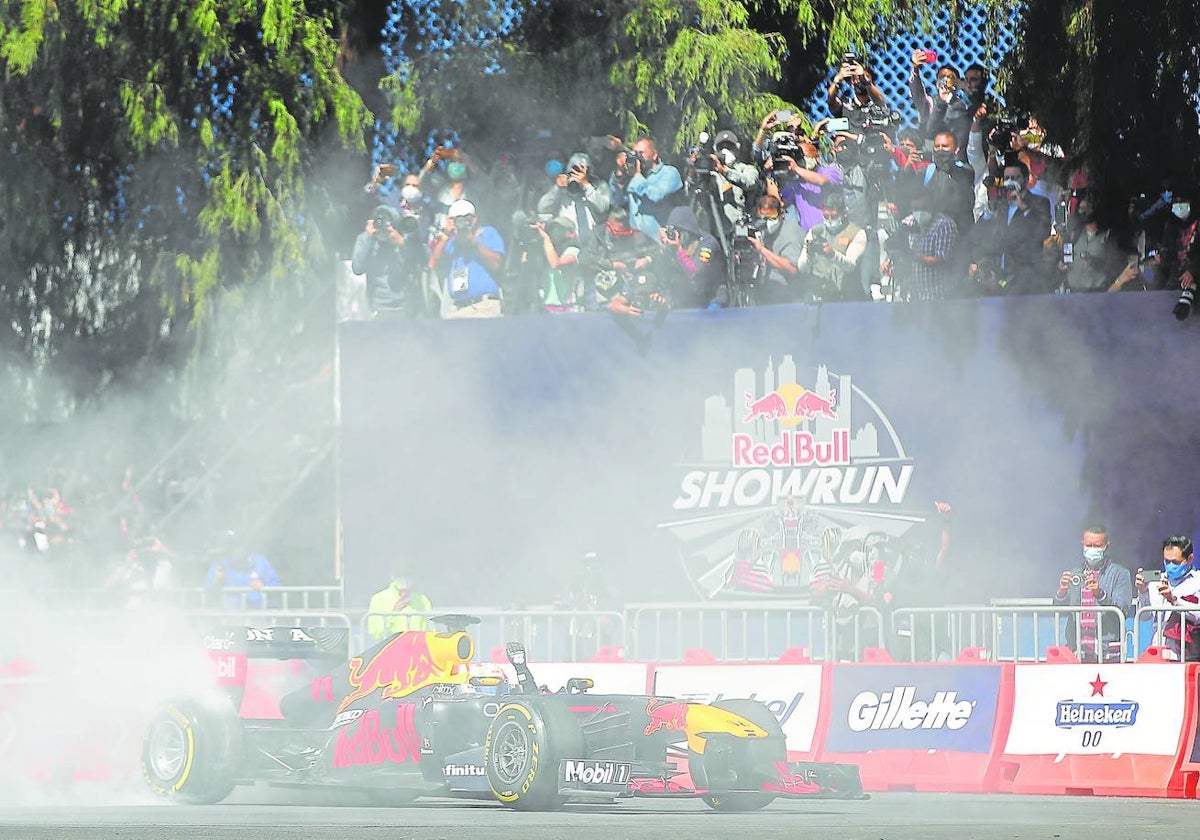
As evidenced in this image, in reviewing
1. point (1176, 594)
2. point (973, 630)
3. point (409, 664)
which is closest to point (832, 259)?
point (973, 630)

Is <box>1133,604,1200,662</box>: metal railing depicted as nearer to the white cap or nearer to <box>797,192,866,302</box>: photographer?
<box>797,192,866,302</box>: photographer

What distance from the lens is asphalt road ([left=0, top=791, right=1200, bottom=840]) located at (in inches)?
344

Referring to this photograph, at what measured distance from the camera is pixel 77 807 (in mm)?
10992

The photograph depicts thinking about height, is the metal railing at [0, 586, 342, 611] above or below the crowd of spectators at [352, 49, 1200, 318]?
below

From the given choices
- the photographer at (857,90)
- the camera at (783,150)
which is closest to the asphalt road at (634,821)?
the camera at (783,150)

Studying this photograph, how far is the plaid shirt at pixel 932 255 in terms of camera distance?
15.1m

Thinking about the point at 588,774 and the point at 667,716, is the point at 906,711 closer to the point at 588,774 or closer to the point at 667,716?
the point at 667,716

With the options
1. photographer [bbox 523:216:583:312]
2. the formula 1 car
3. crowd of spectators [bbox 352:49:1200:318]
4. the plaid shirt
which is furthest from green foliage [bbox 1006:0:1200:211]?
the formula 1 car

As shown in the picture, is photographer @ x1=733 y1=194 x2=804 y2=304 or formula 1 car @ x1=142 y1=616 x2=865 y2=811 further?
photographer @ x1=733 y1=194 x2=804 y2=304

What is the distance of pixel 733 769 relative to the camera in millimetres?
10039

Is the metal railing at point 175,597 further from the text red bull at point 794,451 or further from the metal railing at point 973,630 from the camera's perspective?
the metal railing at point 973,630

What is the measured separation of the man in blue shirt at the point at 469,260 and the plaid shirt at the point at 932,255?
3.70 m

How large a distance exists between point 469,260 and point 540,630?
3635 mm

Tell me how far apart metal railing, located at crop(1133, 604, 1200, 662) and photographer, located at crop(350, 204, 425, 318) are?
7105mm
